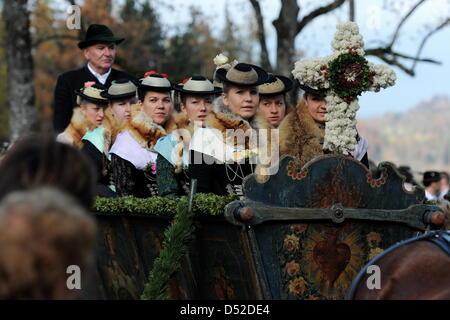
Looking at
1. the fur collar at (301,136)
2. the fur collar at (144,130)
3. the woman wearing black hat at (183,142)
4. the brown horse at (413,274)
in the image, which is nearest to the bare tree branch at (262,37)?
the fur collar at (144,130)

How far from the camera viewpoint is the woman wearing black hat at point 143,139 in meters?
7.24

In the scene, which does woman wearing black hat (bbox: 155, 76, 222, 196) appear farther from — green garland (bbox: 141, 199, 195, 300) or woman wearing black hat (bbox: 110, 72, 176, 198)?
green garland (bbox: 141, 199, 195, 300)

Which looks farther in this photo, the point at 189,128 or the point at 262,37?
the point at 262,37

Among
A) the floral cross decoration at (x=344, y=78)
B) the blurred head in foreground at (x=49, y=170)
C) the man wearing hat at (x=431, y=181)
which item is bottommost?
the man wearing hat at (x=431, y=181)

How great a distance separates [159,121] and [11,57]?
10242 mm

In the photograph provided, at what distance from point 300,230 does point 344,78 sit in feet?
3.78

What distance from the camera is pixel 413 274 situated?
13.3 ft

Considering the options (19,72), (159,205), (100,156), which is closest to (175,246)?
(159,205)

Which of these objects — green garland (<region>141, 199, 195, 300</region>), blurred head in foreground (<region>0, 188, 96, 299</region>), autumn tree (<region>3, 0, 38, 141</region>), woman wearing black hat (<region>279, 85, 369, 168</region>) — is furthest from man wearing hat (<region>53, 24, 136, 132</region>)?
autumn tree (<region>3, 0, 38, 141</region>)

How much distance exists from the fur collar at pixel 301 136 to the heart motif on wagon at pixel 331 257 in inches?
31.4

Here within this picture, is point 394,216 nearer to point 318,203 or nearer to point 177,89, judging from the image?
point 318,203

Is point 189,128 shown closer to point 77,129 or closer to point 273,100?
point 273,100

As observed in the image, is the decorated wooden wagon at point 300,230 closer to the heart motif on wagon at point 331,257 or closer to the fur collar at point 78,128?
the heart motif on wagon at point 331,257
